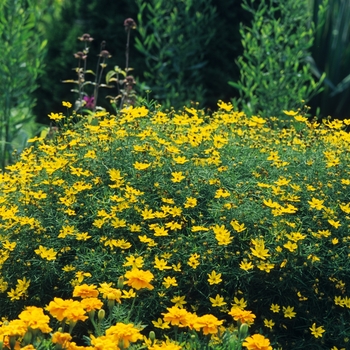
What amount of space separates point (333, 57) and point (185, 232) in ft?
13.7

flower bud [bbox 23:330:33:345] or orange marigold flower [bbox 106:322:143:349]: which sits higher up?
orange marigold flower [bbox 106:322:143:349]

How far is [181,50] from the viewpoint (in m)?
6.79

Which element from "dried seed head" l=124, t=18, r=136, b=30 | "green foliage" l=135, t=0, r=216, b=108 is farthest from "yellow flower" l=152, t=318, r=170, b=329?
"green foliage" l=135, t=0, r=216, b=108

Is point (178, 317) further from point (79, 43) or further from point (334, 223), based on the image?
point (79, 43)

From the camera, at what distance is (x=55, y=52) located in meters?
7.55

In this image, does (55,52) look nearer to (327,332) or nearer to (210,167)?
(210,167)

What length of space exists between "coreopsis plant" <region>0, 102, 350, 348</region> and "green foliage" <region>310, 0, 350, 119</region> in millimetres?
3495

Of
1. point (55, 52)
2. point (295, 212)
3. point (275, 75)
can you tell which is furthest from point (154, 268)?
point (55, 52)

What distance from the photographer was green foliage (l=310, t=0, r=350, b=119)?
7.16 m

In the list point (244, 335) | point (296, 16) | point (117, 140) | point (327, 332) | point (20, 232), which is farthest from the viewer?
point (296, 16)

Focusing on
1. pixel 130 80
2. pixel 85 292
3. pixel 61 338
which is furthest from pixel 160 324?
pixel 130 80

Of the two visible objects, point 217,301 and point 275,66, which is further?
point 275,66

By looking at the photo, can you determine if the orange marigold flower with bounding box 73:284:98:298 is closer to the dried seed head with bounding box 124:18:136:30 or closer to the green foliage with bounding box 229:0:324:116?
the dried seed head with bounding box 124:18:136:30

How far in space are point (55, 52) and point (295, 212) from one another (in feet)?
14.9
